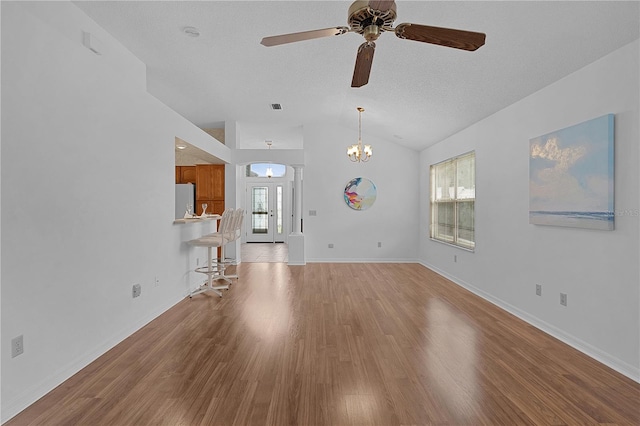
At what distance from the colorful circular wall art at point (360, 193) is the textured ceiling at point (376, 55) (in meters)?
1.85

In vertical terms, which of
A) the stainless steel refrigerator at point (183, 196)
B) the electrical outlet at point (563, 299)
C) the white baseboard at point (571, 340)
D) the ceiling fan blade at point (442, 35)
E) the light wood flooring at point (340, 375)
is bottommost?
the light wood flooring at point (340, 375)

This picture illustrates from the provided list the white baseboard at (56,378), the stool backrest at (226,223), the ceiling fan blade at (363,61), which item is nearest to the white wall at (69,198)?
the white baseboard at (56,378)

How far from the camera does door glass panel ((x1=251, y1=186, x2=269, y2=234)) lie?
11758 millimetres

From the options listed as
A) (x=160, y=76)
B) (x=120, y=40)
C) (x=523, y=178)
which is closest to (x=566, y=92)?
(x=523, y=178)

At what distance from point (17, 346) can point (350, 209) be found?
631 cm

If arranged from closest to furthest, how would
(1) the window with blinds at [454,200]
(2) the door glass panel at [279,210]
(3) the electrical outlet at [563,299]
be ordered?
Answer: 1. (3) the electrical outlet at [563,299]
2. (1) the window with blinds at [454,200]
3. (2) the door glass panel at [279,210]

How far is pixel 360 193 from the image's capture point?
7.71 m

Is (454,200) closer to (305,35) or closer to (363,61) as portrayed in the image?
(363,61)

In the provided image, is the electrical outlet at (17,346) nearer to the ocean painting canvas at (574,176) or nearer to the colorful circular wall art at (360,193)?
the ocean painting canvas at (574,176)

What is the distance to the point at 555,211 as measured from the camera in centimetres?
329

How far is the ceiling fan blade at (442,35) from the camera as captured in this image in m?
1.99

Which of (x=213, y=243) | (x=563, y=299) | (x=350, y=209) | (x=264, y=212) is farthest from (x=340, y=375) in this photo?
(x=264, y=212)

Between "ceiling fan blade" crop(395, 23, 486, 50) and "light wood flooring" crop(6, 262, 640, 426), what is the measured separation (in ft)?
7.46

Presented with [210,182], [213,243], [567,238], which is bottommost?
[213,243]
